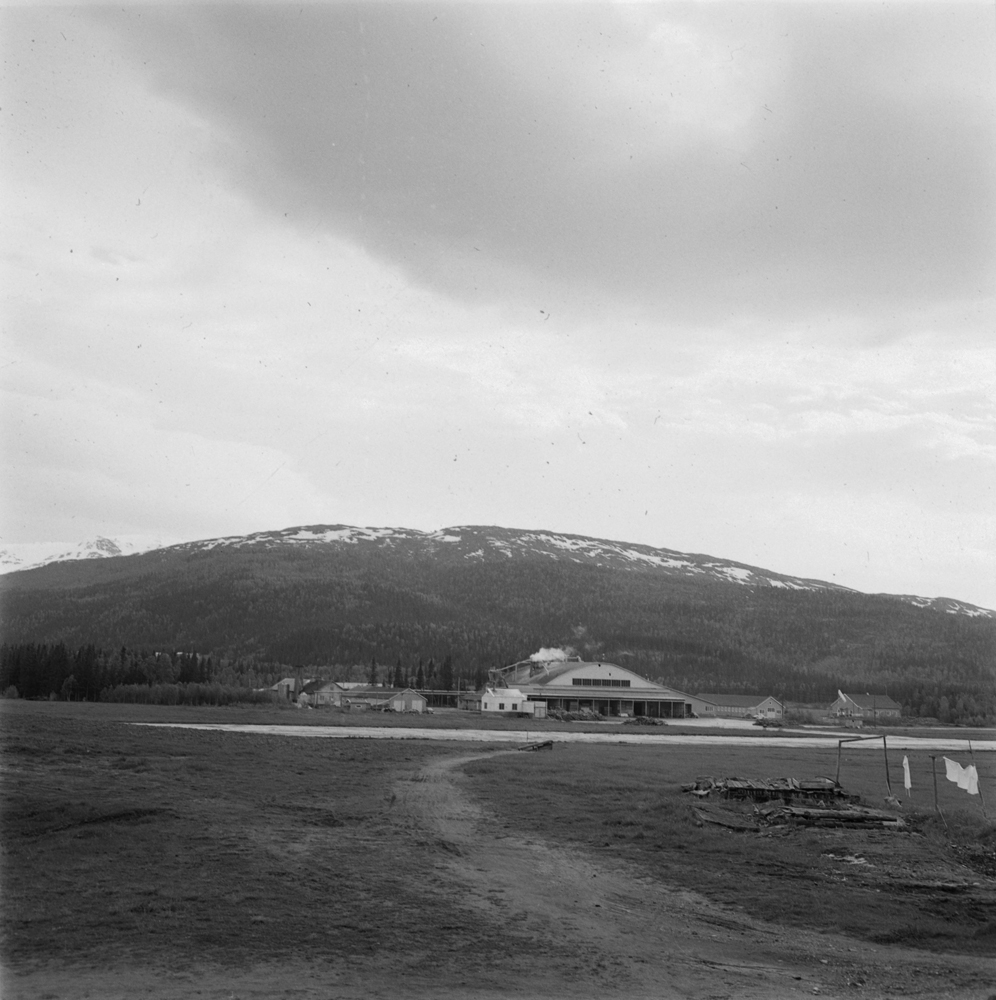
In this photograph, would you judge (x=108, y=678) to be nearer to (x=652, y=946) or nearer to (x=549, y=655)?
(x=652, y=946)

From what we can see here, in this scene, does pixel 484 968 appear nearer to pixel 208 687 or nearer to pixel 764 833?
pixel 764 833

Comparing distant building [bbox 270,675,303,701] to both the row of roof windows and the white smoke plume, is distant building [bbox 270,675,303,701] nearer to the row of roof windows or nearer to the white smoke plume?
the row of roof windows

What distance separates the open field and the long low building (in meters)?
94.1

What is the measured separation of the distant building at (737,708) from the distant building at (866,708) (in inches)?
357

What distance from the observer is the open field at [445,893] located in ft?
37.6

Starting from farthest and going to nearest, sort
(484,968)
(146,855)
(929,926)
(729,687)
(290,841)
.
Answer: (729,687) → (290,841) → (146,855) → (929,926) → (484,968)

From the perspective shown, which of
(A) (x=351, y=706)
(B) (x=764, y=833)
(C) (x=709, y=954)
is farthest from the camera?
(A) (x=351, y=706)

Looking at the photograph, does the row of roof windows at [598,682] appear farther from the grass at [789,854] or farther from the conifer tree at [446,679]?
the grass at [789,854]

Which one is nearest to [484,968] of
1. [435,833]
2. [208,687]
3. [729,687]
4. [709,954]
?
[709,954]

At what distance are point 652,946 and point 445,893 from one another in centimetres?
392

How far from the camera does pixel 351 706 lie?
348 ft

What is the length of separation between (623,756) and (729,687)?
14038cm

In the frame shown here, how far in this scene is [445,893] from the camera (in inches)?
614

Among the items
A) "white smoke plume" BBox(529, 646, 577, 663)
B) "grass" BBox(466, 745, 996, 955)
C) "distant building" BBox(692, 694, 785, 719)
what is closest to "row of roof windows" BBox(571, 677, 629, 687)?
"distant building" BBox(692, 694, 785, 719)
